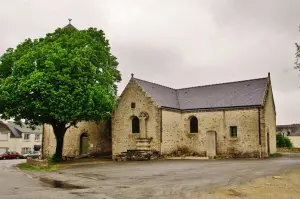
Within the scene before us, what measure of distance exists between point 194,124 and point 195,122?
244 millimetres

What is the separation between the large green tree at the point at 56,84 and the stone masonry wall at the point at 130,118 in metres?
4.14

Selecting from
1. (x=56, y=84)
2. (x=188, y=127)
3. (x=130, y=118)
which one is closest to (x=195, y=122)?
(x=188, y=127)

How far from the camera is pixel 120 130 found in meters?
32.8

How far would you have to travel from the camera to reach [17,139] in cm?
6084

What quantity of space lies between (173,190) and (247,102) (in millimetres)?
20429

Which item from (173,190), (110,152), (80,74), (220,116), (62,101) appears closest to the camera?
(173,190)

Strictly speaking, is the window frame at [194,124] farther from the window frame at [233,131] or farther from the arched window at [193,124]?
the window frame at [233,131]

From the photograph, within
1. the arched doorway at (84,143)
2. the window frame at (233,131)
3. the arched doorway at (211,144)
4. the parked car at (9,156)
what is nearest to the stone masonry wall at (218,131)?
the window frame at (233,131)

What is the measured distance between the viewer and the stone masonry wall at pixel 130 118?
30.6 metres

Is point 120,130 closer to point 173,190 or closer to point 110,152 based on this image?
point 110,152

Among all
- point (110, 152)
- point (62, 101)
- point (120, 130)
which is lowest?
point (110, 152)

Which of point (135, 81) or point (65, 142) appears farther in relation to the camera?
point (65, 142)

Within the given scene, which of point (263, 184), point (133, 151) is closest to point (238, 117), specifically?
point (133, 151)

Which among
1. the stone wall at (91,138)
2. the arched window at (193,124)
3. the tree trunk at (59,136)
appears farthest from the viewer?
the stone wall at (91,138)
